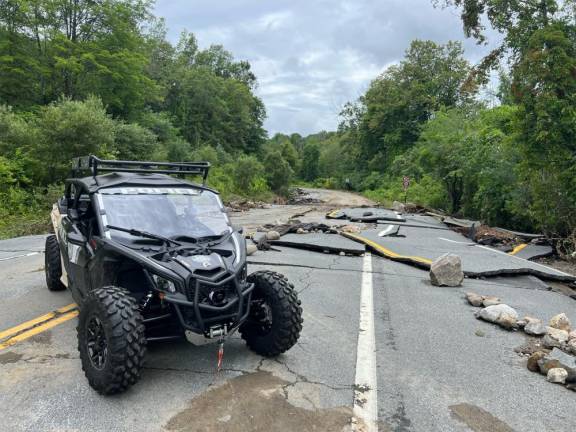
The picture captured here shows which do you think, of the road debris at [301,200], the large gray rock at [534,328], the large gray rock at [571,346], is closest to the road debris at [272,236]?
A: the large gray rock at [534,328]

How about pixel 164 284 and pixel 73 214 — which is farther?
pixel 73 214

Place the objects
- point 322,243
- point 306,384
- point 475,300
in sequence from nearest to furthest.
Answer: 1. point 306,384
2. point 475,300
3. point 322,243

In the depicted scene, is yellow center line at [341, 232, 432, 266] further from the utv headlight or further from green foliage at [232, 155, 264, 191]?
green foliage at [232, 155, 264, 191]

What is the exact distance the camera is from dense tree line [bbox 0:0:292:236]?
67.2 ft

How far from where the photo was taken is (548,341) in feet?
17.7

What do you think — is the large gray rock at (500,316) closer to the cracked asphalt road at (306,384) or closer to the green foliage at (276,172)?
the cracked asphalt road at (306,384)

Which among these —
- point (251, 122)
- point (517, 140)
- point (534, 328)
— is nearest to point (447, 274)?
point (534, 328)

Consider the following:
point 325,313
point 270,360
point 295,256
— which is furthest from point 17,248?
point 270,360

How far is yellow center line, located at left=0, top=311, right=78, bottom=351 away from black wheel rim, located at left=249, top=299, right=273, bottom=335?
257 cm

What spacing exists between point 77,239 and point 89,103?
20252mm

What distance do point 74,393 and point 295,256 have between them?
7.53 meters

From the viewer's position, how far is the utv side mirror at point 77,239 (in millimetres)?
4788

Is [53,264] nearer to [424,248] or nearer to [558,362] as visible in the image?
[558,362]

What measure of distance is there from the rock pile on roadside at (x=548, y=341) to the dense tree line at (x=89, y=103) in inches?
630
